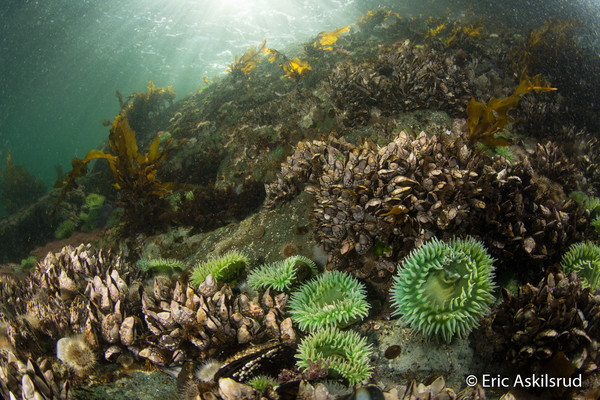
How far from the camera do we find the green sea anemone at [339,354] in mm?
2438

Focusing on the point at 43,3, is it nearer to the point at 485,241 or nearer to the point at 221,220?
the point at 221,220

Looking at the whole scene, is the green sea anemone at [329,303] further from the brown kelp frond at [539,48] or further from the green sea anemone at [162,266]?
the brown kelp frond at [539,48]

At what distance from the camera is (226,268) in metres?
3.78

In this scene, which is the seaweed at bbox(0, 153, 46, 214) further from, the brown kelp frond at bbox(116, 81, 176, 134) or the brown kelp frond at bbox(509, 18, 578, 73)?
the brown kelp frond at bbox(509, 18, 578, 73)

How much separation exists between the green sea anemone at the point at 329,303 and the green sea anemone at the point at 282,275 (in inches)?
6.4

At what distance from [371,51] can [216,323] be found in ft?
35.4

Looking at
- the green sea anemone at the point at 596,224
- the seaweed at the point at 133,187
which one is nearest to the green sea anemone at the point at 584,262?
the green sea anemone at the point at 596,224

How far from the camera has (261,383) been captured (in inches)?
97.5

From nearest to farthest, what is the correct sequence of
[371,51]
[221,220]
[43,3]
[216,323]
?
[216,323] < [221,220] < [371,51] < [43,3]

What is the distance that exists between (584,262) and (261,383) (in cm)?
373

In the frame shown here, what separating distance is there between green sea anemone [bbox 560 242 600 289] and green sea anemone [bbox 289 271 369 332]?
2448mm

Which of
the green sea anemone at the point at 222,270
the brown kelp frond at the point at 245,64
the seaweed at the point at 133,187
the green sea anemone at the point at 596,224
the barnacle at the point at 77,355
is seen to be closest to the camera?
the barnacle at the point at 77,355

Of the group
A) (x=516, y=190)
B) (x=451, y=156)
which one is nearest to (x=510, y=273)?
(x=516, y=190)

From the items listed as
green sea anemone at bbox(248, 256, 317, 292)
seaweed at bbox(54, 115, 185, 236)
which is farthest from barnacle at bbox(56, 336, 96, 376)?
seaweed at bbox(54, 115, 185, 236)
